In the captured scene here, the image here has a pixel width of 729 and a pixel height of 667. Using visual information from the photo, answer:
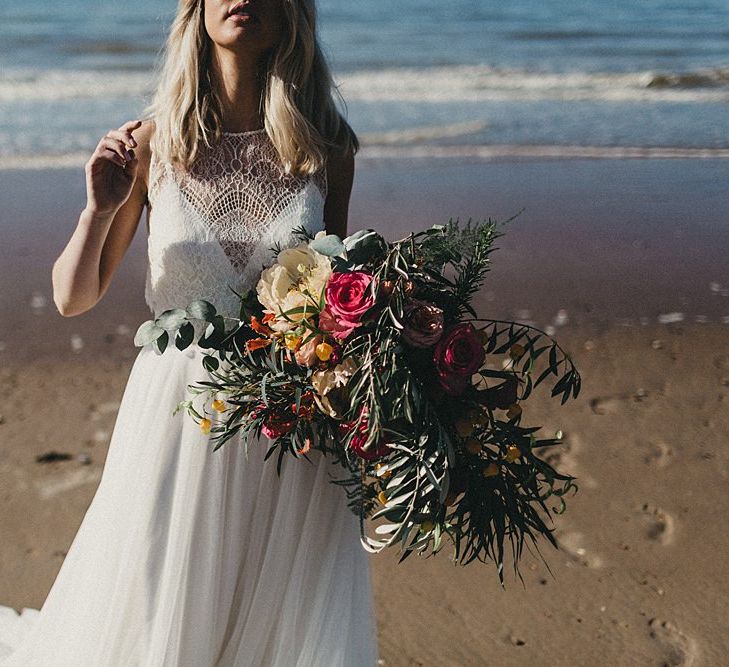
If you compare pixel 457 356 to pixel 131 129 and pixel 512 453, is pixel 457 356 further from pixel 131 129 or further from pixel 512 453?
pixel 131 129

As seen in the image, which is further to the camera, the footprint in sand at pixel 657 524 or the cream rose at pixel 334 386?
the footprint in sand at pixel 657 524

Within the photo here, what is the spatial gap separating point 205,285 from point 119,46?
50.0 feet

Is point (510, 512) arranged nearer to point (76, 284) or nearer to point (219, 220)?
point (219, 220)

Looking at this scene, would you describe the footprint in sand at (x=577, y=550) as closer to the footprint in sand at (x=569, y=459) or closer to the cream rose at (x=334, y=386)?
the footprint in sand at (x=569, y=459)

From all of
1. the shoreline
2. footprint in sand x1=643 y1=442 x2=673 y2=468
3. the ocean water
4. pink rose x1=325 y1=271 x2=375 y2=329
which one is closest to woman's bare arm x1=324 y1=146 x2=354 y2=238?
pink rose x1=325 y1=271 x2=375 y2=329

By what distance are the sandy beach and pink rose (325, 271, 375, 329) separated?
5.98 ft

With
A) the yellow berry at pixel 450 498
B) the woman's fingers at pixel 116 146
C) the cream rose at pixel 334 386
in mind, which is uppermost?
the woman's fingers at pixel 116 146

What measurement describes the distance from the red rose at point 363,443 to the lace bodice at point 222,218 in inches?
25.0

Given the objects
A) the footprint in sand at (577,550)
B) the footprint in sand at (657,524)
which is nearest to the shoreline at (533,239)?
Result: the footprint in sand at (657,524)

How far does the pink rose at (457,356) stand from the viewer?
224 cm

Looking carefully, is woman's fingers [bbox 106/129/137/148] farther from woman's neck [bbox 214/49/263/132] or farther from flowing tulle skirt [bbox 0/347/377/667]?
flowing tulle skirt [bbox 0/347/377/667]

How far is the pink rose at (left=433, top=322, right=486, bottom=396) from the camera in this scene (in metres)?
2.24

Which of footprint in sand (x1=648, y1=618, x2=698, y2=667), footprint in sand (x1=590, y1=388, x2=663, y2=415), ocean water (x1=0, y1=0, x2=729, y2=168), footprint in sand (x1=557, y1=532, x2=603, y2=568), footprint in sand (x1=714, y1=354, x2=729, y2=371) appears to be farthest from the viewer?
ocean water (x1=0, y1=0, x2=729, y2=168)

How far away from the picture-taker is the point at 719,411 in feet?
17.5
